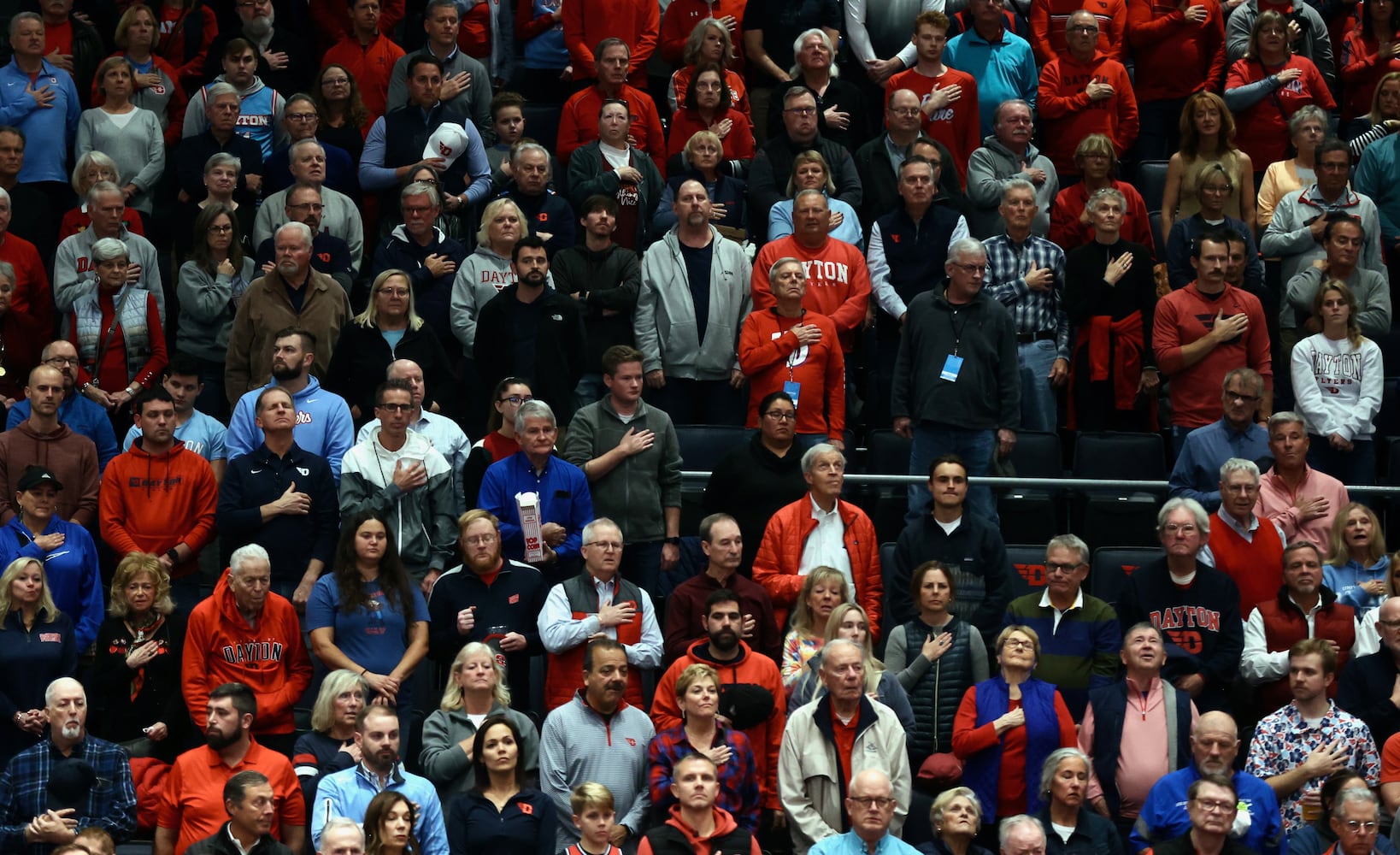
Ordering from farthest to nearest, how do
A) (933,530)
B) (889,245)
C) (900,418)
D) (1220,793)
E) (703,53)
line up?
1. (703,53)
2. (889,245)
3. (900,418)
4. (933,530)
5. (1220,793)

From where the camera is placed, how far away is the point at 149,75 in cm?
1289

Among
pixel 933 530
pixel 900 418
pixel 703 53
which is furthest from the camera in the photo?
pixel 703 53

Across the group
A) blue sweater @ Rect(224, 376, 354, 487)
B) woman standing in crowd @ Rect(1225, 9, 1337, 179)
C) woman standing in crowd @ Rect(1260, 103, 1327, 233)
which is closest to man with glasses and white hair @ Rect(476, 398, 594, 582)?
blue sweater @ Rect(224, 376, 354, 487)

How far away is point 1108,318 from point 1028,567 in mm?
1856

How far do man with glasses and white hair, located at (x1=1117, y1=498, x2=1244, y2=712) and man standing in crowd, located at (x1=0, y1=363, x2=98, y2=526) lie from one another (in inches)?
198

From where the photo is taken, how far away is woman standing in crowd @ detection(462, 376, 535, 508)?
10039 millimetres

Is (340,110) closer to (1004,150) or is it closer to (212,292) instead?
(212,292)

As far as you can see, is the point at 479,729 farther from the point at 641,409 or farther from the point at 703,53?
the point at 703,53

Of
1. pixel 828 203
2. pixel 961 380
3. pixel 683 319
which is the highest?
pixel 828 203

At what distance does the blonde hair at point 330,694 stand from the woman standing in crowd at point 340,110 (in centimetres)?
475

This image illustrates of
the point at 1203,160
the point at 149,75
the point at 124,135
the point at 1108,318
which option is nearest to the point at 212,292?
the point at 124,135

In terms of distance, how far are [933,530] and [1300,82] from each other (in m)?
5.09

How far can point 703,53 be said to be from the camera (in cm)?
1259

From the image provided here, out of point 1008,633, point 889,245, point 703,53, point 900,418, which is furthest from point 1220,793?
point 703,53
